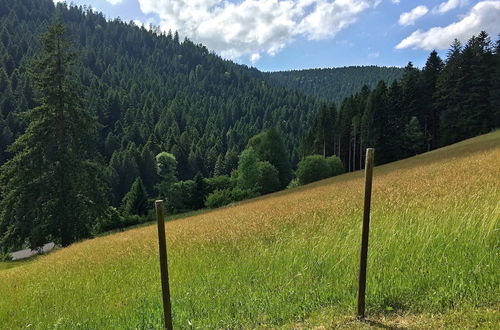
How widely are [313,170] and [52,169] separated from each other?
147 ft

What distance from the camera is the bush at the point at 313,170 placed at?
2478 inches

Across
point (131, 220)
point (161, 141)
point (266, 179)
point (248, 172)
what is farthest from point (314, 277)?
point (161, 141)

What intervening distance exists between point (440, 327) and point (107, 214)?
28228mm

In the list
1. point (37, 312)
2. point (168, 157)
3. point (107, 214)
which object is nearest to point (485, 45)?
point (107, 214)

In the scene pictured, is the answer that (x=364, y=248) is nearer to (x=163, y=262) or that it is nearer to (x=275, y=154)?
(x=163, y=262)

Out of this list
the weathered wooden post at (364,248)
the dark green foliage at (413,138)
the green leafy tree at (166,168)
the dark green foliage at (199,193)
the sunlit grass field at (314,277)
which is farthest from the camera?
the green leafy tree at (166,168)

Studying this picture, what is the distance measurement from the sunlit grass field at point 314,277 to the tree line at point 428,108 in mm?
51664

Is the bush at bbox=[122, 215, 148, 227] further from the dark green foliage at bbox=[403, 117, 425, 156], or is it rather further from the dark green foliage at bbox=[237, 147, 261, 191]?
the dark green foliage at bbox=[403, 117, 425, 156]

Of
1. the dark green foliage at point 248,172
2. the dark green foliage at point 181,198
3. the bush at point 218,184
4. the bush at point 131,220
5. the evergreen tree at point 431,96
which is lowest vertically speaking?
the bush at point 131,220

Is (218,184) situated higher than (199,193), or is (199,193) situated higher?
(218,184)

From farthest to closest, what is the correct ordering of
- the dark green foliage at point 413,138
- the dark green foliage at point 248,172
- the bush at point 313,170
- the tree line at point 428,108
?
the dark green foliage at point 248,172 < the bush at point 313,170 < the dark green foliage at point 413,138 < the tree line at point 428,108

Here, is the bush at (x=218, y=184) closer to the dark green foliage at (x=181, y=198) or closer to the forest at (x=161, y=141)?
the forest at (x=161, y=141)

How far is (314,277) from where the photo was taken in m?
6.17

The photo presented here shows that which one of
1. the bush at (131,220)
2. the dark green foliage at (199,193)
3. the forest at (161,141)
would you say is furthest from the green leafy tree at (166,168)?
the bush at (131,220)
